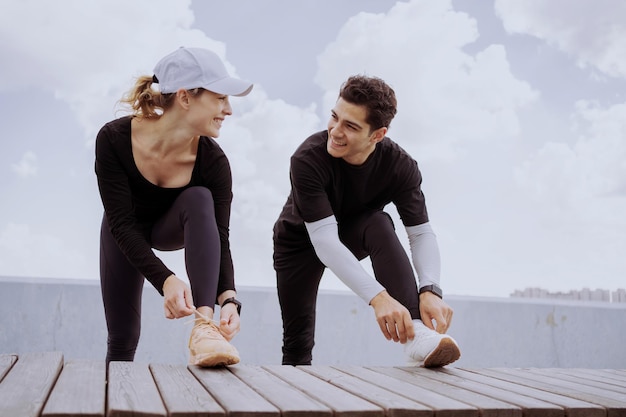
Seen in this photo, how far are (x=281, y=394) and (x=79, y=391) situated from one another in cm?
42

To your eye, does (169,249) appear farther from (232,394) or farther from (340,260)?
(232,394)

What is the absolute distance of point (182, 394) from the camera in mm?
1421

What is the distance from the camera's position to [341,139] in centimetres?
227

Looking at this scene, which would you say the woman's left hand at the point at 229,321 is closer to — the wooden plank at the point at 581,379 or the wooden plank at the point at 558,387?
the wooden plank at the point at 558,387

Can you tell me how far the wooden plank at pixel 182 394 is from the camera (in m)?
1.29

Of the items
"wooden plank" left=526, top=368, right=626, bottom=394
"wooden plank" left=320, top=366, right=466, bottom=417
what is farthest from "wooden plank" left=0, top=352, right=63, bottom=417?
"wooden plank" left=526, top=368, right=626, bottom=394

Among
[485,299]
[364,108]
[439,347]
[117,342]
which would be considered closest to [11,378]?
[117,342]

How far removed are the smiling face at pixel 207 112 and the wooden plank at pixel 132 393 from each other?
75 cm

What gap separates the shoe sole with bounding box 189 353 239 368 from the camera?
1.76 meters

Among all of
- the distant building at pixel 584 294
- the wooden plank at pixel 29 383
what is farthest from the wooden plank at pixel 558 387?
the distant building at pixel 584 294

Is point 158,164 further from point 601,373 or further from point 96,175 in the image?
point 601,373

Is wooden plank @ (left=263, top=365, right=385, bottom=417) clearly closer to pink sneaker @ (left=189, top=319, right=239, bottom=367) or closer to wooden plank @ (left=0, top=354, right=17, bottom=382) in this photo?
pink sneaker @ (left=189, top=319, right=239, bottom=367)

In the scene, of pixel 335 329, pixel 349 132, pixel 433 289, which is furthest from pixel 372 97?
pixel 335 329

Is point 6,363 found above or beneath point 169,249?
beneath
